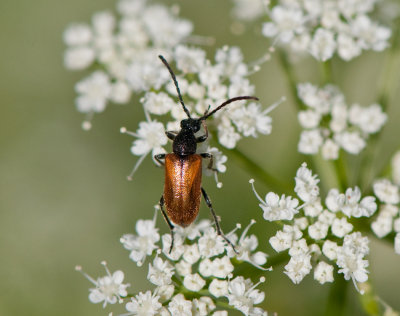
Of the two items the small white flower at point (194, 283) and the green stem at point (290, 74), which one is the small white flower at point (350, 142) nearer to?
the green stem at point (290, 74)

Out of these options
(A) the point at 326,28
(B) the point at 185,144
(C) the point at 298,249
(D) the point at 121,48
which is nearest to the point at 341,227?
(C) the point at 298,249

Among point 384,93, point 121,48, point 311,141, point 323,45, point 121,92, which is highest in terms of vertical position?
point 121,48

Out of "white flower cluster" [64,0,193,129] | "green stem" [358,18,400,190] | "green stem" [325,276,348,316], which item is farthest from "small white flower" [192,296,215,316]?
"white flower cluster" [64,0,193,129]

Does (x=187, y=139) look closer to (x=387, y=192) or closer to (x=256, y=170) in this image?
(x=256, y=170)

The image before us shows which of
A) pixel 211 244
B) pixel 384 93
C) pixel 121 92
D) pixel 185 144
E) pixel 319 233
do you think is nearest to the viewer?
pixel 319 233

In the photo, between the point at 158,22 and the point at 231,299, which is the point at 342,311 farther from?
the point at 158,22

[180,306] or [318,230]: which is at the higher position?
[318,230]
